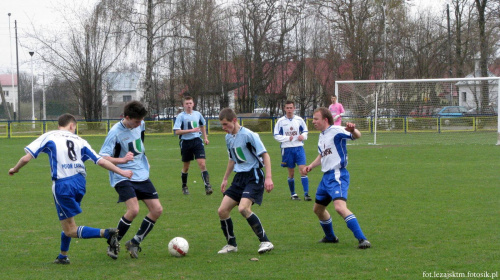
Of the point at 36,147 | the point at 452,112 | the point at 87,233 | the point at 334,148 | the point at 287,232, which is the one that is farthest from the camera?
the point at 452,112

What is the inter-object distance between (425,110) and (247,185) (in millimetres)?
23343

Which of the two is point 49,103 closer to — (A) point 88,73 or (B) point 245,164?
(A) point 88,73

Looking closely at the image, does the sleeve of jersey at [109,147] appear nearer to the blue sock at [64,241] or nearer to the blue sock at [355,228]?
the blue sock at [64,241]

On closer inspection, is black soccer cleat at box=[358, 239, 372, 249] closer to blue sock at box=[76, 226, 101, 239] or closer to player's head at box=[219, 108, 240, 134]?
player's head at box=[219, 108, 240, 134]

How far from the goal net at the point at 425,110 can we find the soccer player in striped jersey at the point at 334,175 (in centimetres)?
1865

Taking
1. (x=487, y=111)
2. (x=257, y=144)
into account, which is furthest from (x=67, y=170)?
(x=487, y=111)

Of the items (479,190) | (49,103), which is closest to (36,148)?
(479,190)

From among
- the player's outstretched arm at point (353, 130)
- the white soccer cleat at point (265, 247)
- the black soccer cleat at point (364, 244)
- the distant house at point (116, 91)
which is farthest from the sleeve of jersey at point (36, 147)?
the distant house at point (116, 91)

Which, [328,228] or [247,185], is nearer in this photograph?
[247,185]

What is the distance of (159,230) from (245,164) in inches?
78.2

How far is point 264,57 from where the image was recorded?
39375 mm

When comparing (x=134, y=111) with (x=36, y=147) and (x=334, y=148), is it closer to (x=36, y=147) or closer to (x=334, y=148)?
(x=36, y=147)

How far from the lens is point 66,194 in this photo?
564cm

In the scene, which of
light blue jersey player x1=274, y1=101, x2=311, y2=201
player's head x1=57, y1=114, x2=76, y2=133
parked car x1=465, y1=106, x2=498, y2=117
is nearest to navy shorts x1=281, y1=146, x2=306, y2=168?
light blue jersey player x1=274, y1=101, x2=311, y2=201
